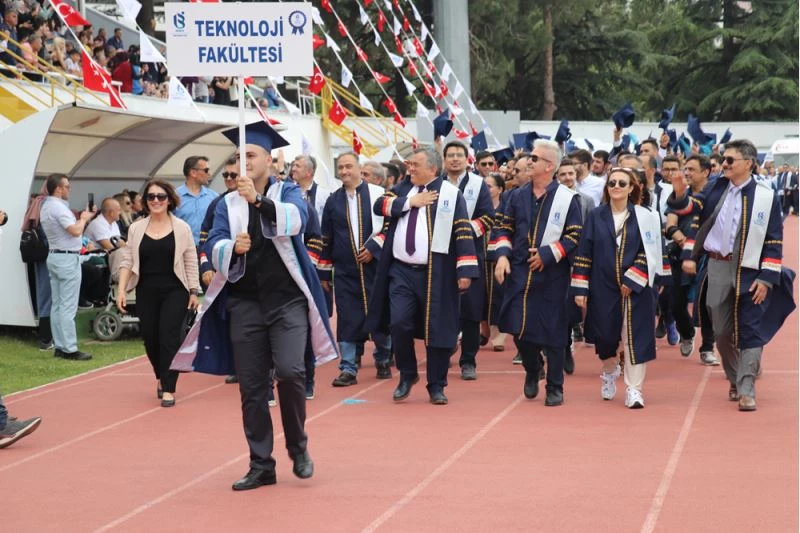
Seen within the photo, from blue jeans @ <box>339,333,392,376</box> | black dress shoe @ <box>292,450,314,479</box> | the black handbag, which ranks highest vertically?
the black handbag

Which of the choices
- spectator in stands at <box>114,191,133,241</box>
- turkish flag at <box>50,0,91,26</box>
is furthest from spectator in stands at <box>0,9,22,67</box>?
spectator in stands at <box>114,191,133,241</box>

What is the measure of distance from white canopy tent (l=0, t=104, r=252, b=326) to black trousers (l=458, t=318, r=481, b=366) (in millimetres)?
5156

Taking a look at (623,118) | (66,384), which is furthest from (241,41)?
(623,118)

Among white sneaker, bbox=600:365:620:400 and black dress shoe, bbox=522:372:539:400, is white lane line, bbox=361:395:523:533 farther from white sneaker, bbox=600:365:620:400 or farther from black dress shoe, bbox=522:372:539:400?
white sneaker, bbox=600:365:620:400

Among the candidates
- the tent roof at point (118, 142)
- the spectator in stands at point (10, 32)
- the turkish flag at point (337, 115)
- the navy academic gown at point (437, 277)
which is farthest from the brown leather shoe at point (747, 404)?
the turkish flag at point (337, 115)

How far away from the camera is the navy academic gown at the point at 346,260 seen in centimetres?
1170

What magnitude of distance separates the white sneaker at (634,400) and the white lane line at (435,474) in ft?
2.77

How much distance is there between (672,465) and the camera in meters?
7.79

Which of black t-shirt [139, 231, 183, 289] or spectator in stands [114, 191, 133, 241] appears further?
spectator in stands [114, 191, 133, 241]

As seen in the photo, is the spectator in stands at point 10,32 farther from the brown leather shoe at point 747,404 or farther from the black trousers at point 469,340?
the brown leather shoe at point 747,404

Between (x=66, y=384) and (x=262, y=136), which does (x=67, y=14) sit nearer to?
(x=66, y=384)

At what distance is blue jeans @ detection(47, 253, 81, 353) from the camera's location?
45.1 ft

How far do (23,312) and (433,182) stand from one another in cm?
592

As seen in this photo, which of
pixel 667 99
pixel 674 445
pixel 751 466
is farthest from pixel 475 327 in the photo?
pixel 667 99
